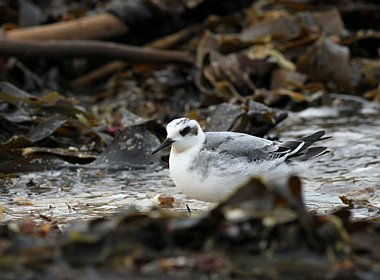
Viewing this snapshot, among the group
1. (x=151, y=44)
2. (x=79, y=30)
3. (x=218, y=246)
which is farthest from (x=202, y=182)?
(x=151, y=44)

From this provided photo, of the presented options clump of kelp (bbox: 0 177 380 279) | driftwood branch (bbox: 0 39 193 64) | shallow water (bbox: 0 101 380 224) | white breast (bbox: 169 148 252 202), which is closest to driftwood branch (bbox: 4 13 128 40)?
driftwood branch (bbox: 0 39 193 64)

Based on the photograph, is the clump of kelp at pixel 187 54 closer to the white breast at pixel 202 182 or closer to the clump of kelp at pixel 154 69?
the clump of kelp at pixel 154 69

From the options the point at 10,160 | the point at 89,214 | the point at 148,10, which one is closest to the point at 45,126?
the point at 10,160

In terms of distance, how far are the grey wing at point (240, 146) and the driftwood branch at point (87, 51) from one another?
336cm

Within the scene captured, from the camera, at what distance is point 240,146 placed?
4.93 metres

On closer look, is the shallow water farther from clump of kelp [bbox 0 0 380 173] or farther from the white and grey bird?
clump of kelp [bbox 0 0 380 173]

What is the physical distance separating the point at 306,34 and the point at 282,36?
226 millimetres

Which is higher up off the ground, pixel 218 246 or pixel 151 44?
pixel 218 246

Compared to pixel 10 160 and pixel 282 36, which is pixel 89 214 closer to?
pixel 10 160

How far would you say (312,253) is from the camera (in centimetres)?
315

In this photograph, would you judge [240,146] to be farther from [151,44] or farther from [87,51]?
[151,44]

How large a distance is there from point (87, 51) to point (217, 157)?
12.0 feet

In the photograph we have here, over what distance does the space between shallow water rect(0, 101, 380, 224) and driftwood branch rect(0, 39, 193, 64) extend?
224cm

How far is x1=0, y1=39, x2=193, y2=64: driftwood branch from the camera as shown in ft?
26.0
